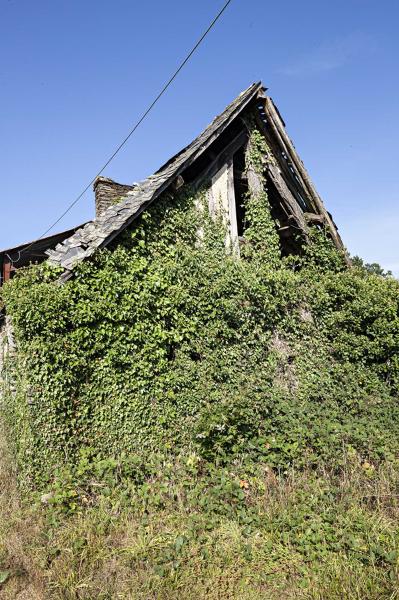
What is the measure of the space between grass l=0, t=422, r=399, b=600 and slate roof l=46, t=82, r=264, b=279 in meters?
3.37

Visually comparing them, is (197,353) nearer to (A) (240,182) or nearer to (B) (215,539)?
(B) (215,539)

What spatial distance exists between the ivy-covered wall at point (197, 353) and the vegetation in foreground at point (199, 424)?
3 cm

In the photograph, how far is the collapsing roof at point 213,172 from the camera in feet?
22.6

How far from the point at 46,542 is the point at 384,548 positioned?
3580 mm

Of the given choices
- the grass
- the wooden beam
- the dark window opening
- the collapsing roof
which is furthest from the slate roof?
the grass

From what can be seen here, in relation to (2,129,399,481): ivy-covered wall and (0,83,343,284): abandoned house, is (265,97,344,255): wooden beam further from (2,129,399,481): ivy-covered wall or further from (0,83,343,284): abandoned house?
(2,129,399,481): ivy-covered wall

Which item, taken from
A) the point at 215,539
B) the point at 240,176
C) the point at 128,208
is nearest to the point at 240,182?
the point at 240,176

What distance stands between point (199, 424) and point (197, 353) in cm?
138

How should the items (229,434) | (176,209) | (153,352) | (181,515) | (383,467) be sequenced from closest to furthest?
(181,515)
(383,467)
(229,434)
(153,352)
(176,209)

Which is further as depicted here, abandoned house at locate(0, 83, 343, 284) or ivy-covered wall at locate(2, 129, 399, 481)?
abandoned house at locate(0, 83, 343, 284)

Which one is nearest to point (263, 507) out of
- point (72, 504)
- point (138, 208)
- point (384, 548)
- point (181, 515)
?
point (181, 515)

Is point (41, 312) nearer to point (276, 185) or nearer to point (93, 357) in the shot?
point (93, 357)

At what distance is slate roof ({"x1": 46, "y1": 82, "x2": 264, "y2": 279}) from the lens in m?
6.70

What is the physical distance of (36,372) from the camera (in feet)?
20.2
